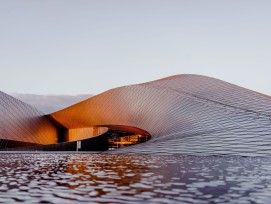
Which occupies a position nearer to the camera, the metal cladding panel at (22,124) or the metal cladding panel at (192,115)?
the metal cladding panel at (192,115)

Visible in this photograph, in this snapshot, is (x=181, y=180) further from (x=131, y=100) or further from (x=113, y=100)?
A: (x=113, y=100)

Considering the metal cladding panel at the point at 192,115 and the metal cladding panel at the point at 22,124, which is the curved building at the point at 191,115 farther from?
the metal cladding panel at the point at 22,124

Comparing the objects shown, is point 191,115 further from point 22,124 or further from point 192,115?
point 22,124

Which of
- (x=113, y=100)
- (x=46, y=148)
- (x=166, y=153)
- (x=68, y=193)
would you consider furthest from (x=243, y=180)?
(x=113, y=100)

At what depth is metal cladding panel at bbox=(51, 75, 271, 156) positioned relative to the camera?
18.3 metres

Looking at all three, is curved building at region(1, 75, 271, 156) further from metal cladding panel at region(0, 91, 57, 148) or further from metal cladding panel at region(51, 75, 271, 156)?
metal cladding panel at region(0, 91, 57, 148)

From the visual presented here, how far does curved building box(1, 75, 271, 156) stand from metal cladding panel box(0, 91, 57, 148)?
6287 mm

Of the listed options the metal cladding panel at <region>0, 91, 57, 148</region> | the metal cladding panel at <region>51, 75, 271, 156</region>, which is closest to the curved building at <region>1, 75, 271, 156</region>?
the metal cladding panel at <region>51, 75, 271, 156</region>

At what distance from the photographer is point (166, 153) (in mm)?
19812

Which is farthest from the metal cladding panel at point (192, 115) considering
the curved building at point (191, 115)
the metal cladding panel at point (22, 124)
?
the metal cladding panel at point (22, 124)

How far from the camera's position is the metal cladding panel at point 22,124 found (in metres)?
37.5

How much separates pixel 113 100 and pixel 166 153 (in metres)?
21.1

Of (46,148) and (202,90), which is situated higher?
(202,90)

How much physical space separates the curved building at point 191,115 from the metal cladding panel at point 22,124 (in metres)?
6.29
